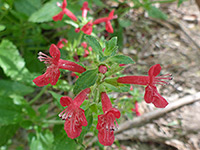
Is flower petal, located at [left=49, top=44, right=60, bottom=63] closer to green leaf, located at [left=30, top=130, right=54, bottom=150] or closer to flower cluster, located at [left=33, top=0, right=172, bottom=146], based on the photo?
flower cluster, located at [left=33, top=0, right=172, bottom=146]

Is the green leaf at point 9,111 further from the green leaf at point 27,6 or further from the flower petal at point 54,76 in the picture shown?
the green leaf at point 27,6

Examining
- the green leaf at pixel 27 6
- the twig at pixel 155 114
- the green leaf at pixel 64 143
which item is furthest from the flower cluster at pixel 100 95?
the green leaf at pixel 27 6

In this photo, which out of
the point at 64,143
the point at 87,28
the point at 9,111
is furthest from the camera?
the point at 9,111

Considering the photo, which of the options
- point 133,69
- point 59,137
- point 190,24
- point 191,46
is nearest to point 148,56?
point 133,69

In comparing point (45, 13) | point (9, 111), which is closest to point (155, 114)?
point (9, 111)

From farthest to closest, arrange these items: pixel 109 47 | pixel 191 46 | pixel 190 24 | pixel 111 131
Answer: pixel 190 24 < pixel 191 46 < pixel 109 47 < pixel 111 131

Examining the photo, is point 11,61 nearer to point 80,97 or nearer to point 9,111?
point 9,111

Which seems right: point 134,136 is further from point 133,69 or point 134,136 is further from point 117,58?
point 117,58
